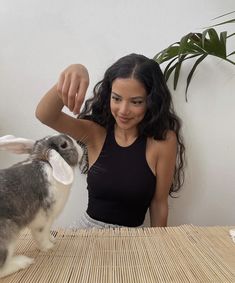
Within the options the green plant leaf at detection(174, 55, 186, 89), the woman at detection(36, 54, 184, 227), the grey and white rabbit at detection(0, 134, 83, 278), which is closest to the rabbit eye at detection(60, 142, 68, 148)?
the grey and white rabbit at detection(0, 134, 83, 278)

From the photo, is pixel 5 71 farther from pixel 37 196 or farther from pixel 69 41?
pixel 37 196

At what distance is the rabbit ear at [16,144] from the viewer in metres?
0.70

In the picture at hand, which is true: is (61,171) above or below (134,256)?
above

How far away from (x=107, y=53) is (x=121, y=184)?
0.50 meters

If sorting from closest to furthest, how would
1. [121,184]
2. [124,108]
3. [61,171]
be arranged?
1. [61,171]
2. [124,108]
3. [121,184]

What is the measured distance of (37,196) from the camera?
69 centimetres

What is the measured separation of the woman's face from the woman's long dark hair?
22 millimetres

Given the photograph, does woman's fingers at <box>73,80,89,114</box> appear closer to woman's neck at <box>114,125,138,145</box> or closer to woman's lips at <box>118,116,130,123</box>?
woman's lips at <box>118,116,130,123</box>

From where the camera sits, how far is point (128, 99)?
110cm

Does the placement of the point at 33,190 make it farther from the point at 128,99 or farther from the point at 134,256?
the point at 128,99

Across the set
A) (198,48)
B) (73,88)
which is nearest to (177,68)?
(198,48)

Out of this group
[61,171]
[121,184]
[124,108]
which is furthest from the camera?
[121,184]

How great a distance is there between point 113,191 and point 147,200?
0.14 m

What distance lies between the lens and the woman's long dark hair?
1129 mm
